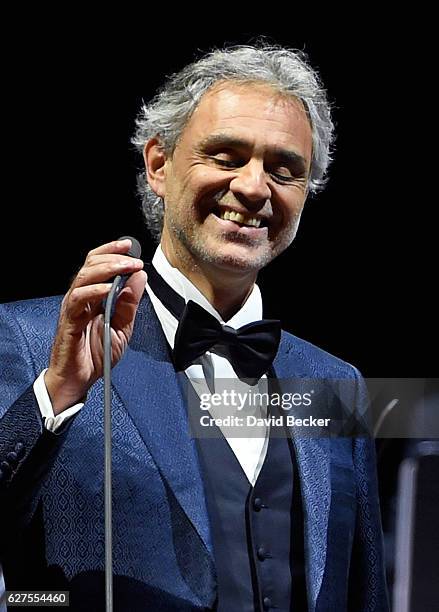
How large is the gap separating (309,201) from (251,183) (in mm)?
315

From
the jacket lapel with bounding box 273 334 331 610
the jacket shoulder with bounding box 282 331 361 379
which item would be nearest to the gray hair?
the jacket shoulder with bounding box 282 331 361 379

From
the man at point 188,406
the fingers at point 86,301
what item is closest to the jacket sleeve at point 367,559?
the man at point 188,406

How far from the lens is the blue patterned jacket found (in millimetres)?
1531

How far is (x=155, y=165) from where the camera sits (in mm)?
1992

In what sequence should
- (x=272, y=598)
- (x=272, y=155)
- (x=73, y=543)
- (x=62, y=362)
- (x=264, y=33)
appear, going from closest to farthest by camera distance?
1. (x=62, y=362)
2. (x=73, y=543)
3. (x=272, y=598)
4. (x=272, y=155)
5. (x=264, y=33)

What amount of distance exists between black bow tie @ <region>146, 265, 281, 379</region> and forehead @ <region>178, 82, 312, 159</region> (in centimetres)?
25

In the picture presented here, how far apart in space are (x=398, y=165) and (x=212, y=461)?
0.70 m

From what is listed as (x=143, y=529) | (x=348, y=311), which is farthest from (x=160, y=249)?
(x=143, y=529)

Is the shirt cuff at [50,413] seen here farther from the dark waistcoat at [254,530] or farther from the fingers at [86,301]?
the dark waistcoat at [254,530]

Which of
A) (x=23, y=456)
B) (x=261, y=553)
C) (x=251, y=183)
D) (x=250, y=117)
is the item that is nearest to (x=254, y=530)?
(x=261, y=553)

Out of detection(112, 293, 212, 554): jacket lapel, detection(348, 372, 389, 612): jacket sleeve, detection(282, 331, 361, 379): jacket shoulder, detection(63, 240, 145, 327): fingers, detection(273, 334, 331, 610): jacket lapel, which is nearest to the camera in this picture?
detection(63, 240, 145, 327): fingers

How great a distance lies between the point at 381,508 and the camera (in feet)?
6.49

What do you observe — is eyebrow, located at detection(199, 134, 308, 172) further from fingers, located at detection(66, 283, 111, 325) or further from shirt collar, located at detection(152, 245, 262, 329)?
fingers, located at detection(66, 283, 111, 325)

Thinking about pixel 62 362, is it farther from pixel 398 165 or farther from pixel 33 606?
pixel 398 165
